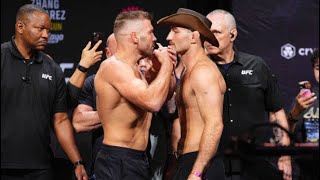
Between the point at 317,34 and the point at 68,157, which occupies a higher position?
the point at 317,34

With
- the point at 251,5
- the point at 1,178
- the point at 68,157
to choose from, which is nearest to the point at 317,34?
the point at 251,5

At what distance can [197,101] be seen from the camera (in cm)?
379

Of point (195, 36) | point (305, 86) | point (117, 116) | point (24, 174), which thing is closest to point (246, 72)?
point (305, 86)

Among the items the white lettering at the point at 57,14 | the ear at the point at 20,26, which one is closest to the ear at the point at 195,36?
the ear at the point at 20,26

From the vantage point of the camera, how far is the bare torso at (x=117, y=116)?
3.79m

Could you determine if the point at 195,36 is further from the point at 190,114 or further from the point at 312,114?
the point at 312,114

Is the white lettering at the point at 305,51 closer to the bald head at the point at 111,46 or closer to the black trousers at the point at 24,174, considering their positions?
the bald head at the point at 111,46

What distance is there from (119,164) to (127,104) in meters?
0.34

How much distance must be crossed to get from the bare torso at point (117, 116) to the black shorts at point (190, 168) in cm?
24

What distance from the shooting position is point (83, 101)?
459 cm

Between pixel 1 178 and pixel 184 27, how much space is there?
1.41 metres

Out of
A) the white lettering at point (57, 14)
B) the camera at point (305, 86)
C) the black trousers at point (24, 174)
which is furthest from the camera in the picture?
the white lettering at point (57, 14)

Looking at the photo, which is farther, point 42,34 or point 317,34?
point 317,34

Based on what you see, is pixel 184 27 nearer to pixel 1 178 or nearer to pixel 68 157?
pixel 68 157
